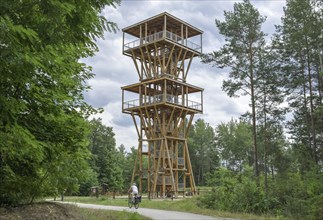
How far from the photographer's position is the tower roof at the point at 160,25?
3222 cm

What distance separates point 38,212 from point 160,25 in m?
27.5

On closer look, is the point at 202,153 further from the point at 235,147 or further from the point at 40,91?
the point at 40,91

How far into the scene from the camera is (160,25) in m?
34.0

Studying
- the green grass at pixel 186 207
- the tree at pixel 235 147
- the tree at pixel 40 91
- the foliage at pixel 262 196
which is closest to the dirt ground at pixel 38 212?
the tree at pixel 40 91

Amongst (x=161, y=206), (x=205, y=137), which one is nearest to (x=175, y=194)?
(x=161, y=206)

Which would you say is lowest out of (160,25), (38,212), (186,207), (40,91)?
(186,207)

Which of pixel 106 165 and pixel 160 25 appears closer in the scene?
pixel 160 25

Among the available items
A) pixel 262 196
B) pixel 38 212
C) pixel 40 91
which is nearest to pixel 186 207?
pixel 262 196

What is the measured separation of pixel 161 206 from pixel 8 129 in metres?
15.5

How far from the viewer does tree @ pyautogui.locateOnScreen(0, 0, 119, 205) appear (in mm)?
5219

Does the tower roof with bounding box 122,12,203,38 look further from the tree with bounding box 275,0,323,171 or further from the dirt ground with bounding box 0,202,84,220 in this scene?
the dirt ground with bounding box 0,202,84,220

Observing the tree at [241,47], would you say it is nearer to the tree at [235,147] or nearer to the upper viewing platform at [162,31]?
the upper viewing platform at [162,31]

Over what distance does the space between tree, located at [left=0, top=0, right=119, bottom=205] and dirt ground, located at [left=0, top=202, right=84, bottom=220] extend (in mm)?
451

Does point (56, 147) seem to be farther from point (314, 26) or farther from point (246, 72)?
point (314, 26)
